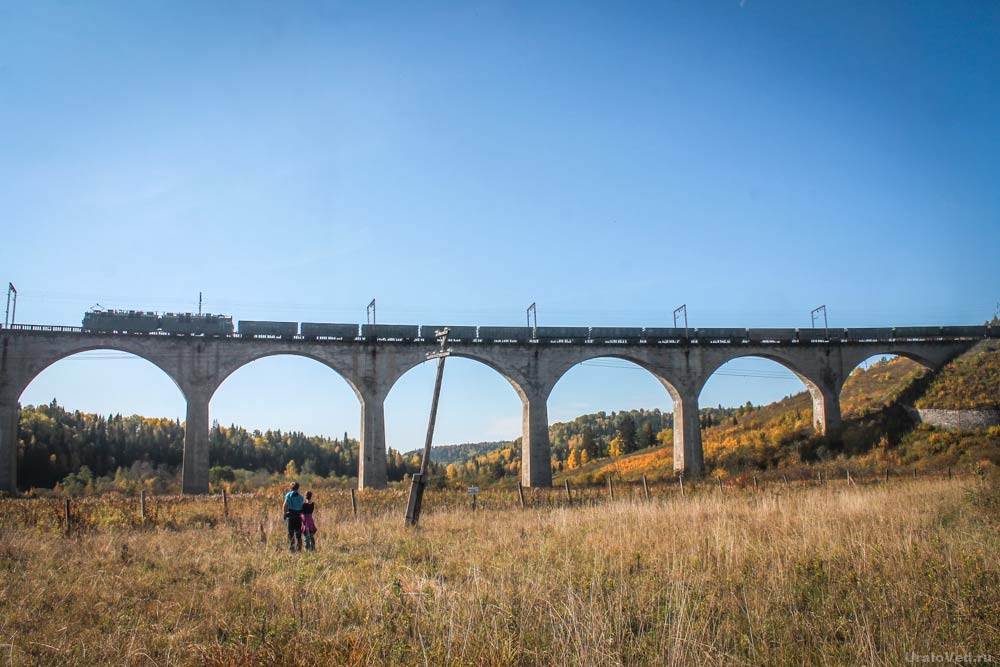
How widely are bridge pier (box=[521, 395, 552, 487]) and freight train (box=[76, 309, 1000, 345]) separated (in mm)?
3080

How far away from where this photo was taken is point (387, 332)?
27516mm

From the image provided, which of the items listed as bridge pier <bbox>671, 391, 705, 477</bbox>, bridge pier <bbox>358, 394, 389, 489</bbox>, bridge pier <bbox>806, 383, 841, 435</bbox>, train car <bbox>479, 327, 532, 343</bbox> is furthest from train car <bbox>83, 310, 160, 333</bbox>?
bridge pier <bbox>806, 383, 841, 435</bbox>

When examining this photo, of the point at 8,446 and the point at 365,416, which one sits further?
the point at 365,416

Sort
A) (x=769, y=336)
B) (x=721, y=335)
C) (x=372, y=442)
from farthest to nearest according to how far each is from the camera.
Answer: (x=769, y=336) → (x=721, y=335) → (x=372, y=442)

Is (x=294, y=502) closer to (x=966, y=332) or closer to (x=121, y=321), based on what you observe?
(x=121, y=321)

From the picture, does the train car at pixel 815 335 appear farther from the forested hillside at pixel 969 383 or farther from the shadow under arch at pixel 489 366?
the shadow under arch at pixel 489 366

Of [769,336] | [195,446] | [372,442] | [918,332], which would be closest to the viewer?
[195,446]

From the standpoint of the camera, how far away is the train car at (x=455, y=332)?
27.9m

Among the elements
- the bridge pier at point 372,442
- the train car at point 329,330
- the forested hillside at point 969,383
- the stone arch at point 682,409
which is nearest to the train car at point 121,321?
the train car at point 329,330

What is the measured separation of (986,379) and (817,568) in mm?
32846

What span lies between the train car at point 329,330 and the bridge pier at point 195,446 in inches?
194

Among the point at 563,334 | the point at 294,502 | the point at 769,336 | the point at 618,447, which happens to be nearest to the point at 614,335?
the point at 563,334

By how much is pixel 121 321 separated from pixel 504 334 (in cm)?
1606

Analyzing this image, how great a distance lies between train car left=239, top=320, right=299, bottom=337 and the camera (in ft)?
83.8
